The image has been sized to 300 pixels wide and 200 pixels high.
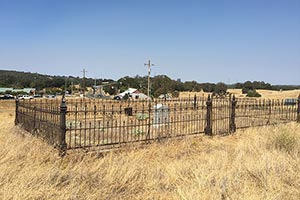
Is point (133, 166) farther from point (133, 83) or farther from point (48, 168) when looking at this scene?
point (133, 83)

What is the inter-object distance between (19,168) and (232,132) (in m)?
7.46

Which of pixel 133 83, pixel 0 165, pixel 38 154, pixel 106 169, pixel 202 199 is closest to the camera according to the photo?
pixel 202 199

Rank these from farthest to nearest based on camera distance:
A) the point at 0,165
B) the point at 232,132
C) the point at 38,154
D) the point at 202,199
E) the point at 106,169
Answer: the point at 232,132 → the point at 38,154 → the point at 106,169 → the point at 0,165 → the point at 202,199

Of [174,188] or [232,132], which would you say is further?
[232,132]

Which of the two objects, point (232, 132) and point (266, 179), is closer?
point (266, 179)

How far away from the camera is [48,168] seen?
5.15m

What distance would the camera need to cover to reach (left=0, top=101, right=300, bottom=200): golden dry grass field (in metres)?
4.30

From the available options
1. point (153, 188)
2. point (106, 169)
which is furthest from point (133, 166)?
point (153, 188)

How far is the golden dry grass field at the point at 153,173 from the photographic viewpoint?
169 inches

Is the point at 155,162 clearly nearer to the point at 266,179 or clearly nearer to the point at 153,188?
the point at 153,188

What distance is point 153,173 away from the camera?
5.53m

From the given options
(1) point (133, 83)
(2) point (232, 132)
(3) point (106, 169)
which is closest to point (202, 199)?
(3) point (106, 169)

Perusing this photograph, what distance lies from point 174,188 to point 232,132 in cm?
612

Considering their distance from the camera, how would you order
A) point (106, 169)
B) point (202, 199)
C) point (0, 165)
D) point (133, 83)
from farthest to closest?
1. point (133, 83)
2. point (106, 169)
3. point (0, 165)
4. point (202, 199)
